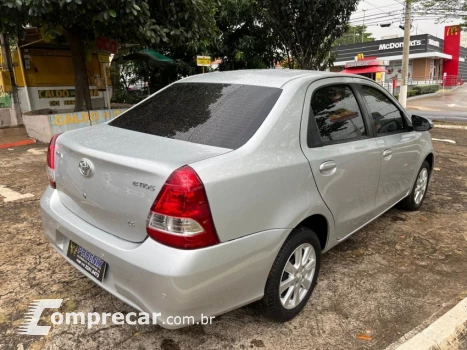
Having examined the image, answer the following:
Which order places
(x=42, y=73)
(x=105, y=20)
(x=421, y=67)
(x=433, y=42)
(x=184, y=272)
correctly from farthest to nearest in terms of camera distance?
(x=421, y=67) → (x=433, y=42) → (x=42, y=73) → (x=105, y=20) → (x=184, y=272)

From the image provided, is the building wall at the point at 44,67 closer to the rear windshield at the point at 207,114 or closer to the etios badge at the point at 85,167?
the rear windshield at the point at 207,114

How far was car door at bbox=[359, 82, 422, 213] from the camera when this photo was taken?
10.7 feet

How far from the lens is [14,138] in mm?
8695

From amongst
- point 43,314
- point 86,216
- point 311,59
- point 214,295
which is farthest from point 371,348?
point 311,59

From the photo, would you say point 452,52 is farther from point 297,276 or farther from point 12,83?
point 297,276

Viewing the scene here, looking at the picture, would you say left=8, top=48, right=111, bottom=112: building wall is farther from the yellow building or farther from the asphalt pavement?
the asphalt pavement

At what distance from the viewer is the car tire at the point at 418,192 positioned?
420 centimetres

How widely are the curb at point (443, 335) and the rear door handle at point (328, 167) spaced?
1089 mm

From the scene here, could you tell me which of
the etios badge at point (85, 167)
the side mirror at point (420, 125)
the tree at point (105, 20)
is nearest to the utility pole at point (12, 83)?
the tree at point (105, 20)

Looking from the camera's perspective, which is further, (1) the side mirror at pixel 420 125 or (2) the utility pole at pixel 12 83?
(2) the utility pole at pixel 12 83

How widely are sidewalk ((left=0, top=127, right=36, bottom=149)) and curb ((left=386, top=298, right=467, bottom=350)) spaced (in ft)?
26.7

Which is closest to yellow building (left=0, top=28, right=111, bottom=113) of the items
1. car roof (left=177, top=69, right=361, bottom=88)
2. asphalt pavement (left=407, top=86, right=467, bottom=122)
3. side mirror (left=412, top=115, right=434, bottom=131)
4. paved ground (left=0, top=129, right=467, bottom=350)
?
paved ground (left=0, top=129, right=467, bottom=350)

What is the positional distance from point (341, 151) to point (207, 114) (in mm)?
958

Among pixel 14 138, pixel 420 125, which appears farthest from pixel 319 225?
pixel 14 138
